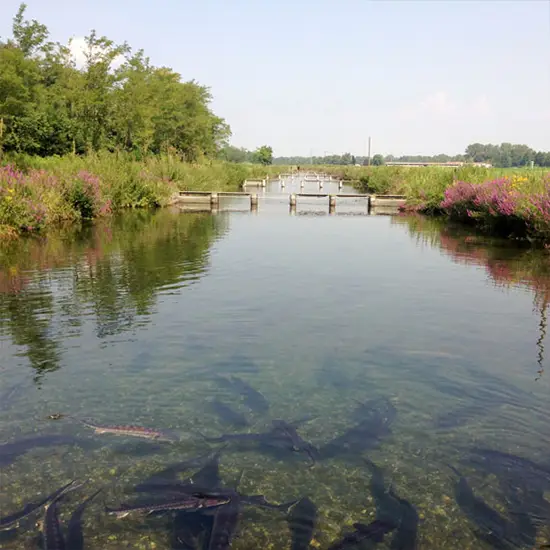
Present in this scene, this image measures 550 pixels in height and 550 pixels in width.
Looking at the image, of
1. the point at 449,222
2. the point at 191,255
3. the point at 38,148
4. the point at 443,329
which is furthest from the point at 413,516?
the point at 38,148

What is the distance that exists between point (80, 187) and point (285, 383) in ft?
64.5

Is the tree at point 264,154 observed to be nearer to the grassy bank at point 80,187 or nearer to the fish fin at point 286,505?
the grassy bank at point 80,187

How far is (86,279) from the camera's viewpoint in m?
12.3

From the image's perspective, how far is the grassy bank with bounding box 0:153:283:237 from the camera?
1858cm

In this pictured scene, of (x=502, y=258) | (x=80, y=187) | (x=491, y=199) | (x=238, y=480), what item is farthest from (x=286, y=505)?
(x=80, y=187)

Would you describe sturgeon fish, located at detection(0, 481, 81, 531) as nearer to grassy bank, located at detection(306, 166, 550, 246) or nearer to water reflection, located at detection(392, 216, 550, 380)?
water reflection, located at detection(392, 216, 550, 380)

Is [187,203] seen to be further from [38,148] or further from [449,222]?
[449,222]

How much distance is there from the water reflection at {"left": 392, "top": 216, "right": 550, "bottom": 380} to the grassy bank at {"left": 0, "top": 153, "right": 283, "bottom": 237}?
14.3 m

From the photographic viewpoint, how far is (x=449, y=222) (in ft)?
89.8

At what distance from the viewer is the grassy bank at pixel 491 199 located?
60.8ft

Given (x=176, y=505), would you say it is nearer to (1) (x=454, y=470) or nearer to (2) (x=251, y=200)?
(1) (x=454, y=470)

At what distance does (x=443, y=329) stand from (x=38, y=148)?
3818cm

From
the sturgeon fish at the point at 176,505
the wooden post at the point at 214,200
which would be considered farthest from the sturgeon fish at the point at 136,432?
the wooden post at the point at 214,200

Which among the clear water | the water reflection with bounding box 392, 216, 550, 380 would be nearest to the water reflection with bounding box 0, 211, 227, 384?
the clear water
